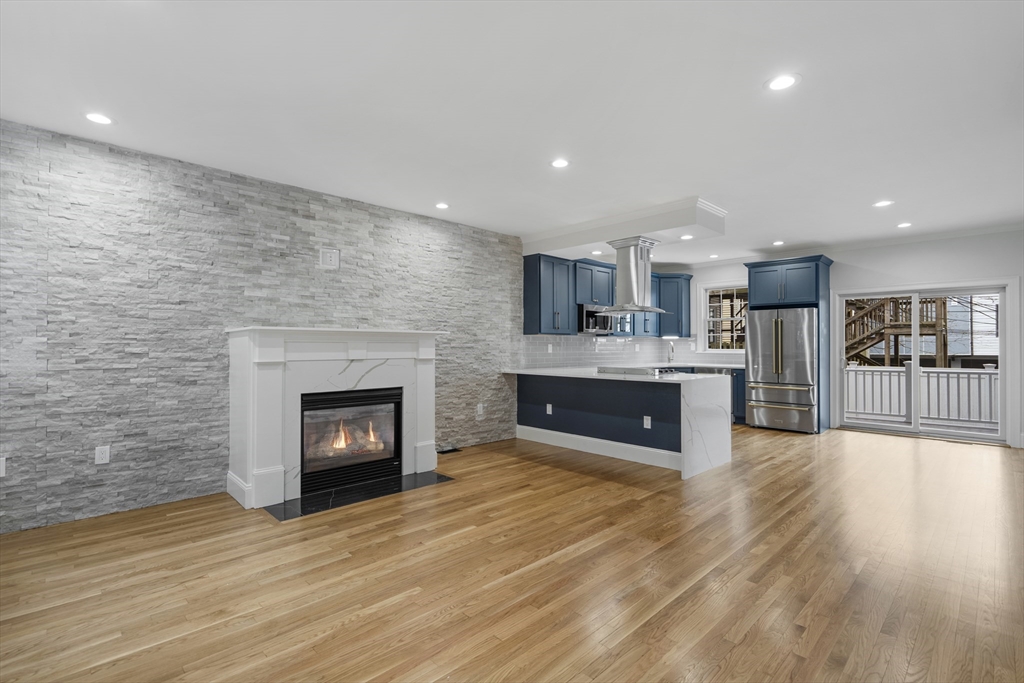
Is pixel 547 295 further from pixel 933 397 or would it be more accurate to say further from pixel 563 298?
pixel 933 397

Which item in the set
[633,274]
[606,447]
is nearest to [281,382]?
[606,447]

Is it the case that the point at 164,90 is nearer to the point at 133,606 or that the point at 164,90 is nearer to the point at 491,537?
the point at 133,606

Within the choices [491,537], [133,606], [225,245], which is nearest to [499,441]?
[491,537]

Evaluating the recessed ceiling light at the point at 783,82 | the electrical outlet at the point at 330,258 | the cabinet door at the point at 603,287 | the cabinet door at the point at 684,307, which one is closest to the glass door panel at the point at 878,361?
the cabinet door at the point at 684,307

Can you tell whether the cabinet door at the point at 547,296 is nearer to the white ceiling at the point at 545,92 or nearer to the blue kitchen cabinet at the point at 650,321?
the white ceiling at the point at 545,92

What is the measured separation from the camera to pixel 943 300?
6766 millimetres

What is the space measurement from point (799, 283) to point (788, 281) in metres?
0.15

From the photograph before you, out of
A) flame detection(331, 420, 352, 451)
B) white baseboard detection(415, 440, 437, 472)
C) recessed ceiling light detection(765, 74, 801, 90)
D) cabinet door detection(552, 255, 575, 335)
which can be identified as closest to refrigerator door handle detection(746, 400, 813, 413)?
cabinet door detection(552, 255, 575, 335)

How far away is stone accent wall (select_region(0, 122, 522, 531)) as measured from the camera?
327cm

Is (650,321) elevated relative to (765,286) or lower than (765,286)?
lower

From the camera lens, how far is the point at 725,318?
8688 millimetres

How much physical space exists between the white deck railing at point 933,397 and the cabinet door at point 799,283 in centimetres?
155

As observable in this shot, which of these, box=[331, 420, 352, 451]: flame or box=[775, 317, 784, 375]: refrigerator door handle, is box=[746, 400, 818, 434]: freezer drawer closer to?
box=[775, 317, 784, 375]: refrigerator door handle

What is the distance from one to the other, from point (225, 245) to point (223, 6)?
91.5 inches
